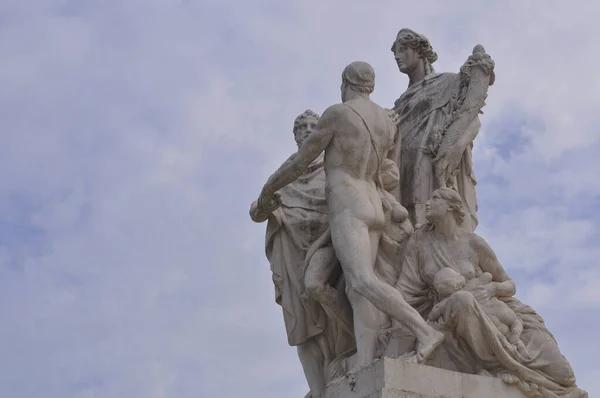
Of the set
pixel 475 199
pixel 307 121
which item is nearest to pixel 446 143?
pixel 475 199

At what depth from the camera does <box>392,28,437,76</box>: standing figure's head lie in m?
14.4

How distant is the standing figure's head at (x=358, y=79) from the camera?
13.4 metres

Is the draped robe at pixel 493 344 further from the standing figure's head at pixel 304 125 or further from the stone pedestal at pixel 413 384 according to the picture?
the standing figure's head at pixel 304 125

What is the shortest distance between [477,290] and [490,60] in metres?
2.56

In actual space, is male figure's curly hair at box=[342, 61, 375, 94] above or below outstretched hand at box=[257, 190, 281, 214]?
above

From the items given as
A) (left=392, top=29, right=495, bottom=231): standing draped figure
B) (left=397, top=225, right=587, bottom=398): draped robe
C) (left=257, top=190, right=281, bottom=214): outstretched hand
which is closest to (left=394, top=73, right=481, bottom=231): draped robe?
(left=392, top=29, right=495, bottom=231): standing draped figure

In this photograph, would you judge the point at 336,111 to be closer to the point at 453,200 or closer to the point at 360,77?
the point at 360,77

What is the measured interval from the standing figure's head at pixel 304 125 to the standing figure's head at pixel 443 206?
193cm

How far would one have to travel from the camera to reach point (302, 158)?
1316 cm

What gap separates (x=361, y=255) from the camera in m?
12.5

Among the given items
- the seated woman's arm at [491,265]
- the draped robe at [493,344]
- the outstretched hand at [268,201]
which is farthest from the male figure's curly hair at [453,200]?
the outstretched hand at [268,201]

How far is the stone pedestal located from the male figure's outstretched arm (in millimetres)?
2145

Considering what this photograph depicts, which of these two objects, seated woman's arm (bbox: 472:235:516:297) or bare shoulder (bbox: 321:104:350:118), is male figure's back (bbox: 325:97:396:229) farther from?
seated woman's arm (bbox: 472:235:516:297)

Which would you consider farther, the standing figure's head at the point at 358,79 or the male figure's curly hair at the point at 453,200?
the standing figure's head at the point at 358,79
